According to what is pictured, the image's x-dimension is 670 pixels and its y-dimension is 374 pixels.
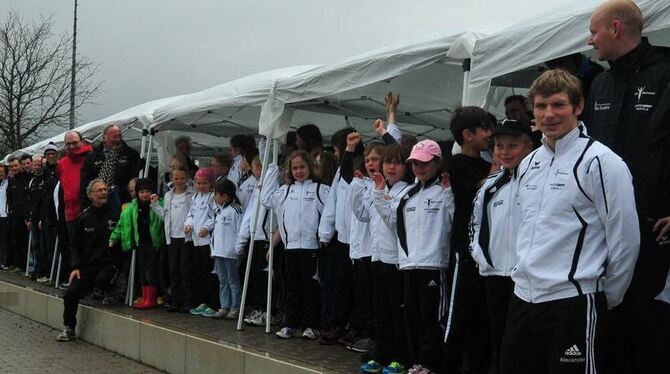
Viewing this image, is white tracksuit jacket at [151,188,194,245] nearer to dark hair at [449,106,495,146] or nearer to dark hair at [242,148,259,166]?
dark hair at [242,148,259,166]

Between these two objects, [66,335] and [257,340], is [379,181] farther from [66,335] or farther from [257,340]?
[66,335]

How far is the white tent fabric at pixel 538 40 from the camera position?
13.6 ft

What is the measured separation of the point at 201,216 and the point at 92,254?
198 centimetres

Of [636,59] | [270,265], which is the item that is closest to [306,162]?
[270,265]

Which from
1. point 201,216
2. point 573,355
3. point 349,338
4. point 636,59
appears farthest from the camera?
point 201,216

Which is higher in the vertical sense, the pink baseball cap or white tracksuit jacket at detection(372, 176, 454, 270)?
the pink baseball cap

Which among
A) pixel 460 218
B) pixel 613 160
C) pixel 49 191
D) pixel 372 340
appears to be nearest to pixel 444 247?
pixel 460 218

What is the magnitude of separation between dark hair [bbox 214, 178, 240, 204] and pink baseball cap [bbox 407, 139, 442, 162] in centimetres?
387

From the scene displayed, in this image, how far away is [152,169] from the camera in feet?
37.6

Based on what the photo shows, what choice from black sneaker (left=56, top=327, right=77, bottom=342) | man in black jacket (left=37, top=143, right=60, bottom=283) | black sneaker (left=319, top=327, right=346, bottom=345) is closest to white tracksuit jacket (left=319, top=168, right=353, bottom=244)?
black sneaker (left=319, top=327, right=346, bottom=345)

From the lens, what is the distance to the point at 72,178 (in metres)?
11.1

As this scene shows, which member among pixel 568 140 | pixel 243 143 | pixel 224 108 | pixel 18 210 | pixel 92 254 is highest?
pixel 224 108

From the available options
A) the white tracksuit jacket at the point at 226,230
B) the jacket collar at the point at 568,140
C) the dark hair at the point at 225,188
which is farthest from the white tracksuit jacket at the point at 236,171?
the jacket collar at the point at 568,140

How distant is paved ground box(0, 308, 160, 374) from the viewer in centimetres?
788
